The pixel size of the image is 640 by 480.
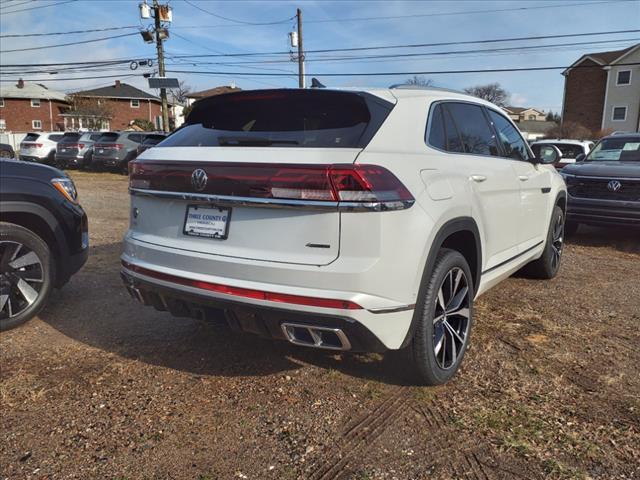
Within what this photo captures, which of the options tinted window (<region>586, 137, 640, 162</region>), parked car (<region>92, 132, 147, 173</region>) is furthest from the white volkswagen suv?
parked car (<region>92, 132, 147, 173</region>)

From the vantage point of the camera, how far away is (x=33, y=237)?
4133 millimetres

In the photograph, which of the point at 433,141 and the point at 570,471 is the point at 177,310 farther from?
the point at 570,471

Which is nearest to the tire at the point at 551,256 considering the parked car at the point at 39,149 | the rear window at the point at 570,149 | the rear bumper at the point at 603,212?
the rear bumper at the point at 603,212

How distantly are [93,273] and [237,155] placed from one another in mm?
3706

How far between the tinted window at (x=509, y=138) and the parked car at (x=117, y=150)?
57.6 feet

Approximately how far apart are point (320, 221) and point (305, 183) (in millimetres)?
192

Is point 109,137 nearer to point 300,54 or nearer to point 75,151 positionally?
point 75,151

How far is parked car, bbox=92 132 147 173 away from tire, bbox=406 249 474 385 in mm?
18578

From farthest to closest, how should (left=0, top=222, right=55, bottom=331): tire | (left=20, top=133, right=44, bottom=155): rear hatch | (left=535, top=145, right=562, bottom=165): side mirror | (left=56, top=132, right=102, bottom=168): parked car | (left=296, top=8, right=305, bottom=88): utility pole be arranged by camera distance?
(left=296, top=8, right=305, bottom=88): utility pole, (left=20, top=133, right=44, bottom=155): rear hatch, (left=56, top=132, right=102, bottom=168): parked car, (left=535, top=145, right=562, bottom=165): side mirror, (left=0, top=222, right=55, bottom=331): tire

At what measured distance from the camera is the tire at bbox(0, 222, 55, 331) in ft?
13.1

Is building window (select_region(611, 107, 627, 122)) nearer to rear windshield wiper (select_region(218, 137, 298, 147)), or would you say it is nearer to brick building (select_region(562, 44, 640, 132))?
brick building (select_region(562, 44, 640, 132))

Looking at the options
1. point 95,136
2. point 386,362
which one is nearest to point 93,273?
point 386,362

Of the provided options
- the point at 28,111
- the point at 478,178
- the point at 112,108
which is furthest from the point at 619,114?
the point at 28,111

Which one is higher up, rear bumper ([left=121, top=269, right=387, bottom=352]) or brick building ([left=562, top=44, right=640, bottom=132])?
brick building ([left=562, top=44, right=640, bottom=132])
